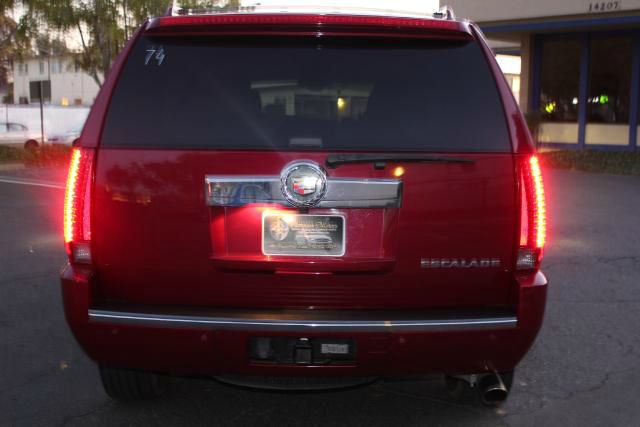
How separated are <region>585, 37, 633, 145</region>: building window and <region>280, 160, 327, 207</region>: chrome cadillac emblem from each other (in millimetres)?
21573

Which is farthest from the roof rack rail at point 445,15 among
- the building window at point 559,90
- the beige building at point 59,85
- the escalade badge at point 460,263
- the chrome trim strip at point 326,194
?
the beige building at point 59,85

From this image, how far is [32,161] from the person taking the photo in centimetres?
2047

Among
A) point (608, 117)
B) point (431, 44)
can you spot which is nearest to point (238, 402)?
point (431, 44)

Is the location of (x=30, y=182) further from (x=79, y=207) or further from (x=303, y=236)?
(x=303, y=236)

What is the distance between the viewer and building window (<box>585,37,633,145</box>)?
22.4m

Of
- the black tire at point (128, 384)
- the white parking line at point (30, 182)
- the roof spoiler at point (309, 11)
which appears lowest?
the black tire at point (128, 384)

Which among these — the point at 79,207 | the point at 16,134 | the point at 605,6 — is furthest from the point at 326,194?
the point at 16,134

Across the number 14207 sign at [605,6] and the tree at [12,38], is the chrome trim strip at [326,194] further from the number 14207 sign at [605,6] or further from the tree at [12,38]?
the tree at [12,38]

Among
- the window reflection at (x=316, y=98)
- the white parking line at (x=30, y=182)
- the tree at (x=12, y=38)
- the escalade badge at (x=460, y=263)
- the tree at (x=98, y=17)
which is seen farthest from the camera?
the tree at (x=12, y=38)

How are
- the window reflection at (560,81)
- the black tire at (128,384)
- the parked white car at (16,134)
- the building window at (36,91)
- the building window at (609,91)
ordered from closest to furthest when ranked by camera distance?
the black tire at (128,384)
the building window at (609,91)
the window reflection at (560,81)
the parked white car at (16,134)
the building window at (36,91)

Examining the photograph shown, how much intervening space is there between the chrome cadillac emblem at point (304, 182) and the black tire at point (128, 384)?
1.38 metres

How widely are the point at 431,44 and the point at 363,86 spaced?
1.11 feet

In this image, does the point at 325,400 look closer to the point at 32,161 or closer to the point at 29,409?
the point at 29,409

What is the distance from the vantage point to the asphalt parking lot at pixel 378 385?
3758 mm
